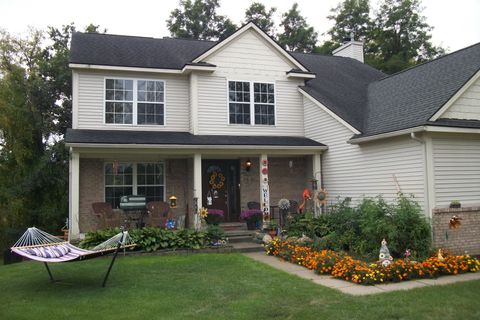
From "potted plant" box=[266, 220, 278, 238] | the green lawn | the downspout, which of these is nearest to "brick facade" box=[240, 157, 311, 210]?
"potted plant" box=[266, 220, 278, 238]

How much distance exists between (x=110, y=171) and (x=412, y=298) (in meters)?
10.5

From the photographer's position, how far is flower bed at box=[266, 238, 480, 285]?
7535 millimetres

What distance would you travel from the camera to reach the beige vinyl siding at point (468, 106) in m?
10.6

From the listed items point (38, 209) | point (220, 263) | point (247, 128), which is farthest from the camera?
point (38, 209)

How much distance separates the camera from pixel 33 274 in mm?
8688

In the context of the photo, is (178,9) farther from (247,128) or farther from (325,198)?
(325,198)

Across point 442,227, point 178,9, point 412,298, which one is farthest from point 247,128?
point 178,9

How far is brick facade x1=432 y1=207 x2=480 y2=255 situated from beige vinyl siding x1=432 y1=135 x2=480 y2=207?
25 cm

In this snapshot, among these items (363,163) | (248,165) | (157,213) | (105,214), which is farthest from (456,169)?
(105,214)

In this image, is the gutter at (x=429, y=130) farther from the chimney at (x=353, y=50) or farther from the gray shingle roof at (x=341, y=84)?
the chimney at (x=353, y=50)

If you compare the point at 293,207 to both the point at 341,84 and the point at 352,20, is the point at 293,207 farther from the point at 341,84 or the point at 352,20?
the point at 352,20

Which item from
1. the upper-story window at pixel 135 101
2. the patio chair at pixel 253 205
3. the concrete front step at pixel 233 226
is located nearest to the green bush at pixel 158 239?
the concrete front step at pixel 233 226

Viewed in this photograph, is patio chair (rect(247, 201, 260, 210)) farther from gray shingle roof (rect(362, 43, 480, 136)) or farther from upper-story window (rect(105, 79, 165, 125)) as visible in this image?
gray shingle roof (rect(362, 43, 480, 136))

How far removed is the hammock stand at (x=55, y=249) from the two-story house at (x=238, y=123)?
3.79 meters
